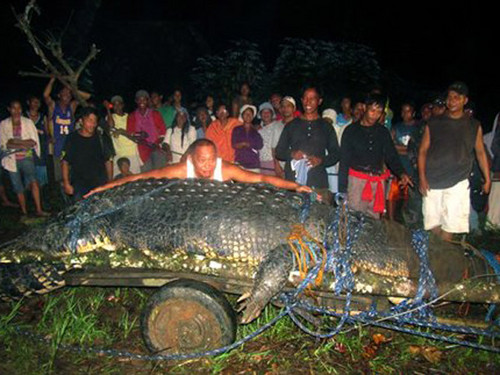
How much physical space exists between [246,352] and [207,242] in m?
0.94

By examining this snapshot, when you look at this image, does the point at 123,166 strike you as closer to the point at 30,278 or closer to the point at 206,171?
the point at 206,171

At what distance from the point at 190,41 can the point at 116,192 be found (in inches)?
702

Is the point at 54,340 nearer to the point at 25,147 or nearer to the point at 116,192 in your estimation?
the point at 116,192

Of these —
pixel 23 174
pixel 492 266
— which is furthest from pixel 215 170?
pixel 23 174

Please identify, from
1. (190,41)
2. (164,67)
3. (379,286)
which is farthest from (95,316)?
(190,41)

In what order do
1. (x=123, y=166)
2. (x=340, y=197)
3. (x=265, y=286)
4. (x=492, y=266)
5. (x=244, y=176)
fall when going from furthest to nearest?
(x=123, y=166)
(x=244, y=176)
(x=340, y=197)
(x=492, y=266)
(x=265, y=286)

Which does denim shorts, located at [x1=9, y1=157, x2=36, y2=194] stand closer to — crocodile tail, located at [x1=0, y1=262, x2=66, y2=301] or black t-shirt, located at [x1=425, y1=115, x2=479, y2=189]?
crocodile tail, located at [x1=0, y1=262, x2=66, y2=301]

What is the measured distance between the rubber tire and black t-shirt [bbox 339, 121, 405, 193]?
2308mm

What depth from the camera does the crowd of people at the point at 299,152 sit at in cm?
403

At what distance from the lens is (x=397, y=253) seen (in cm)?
306

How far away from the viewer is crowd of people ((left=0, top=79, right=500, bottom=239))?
4031mm

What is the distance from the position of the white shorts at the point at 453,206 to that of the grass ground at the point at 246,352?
1.53m

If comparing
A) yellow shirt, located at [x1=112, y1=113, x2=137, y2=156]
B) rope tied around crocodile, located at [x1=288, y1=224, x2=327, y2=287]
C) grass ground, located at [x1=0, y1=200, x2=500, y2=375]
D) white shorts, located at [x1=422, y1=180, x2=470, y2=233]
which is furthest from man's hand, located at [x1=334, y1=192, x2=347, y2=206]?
yellow shirt, located at [x1=112, y1=113, x2=137, y2=156]

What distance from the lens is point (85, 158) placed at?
486 centimetres
